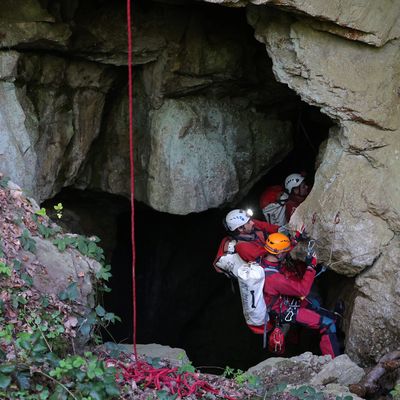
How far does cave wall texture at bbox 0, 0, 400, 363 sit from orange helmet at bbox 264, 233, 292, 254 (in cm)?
26

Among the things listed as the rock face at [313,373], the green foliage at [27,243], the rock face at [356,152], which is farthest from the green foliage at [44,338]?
the rock face at [356,152]

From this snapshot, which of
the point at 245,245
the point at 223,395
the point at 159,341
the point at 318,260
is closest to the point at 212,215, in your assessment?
the point at 159,341

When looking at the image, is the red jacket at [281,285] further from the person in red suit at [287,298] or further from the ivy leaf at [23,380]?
the ivy leaf at [23,380]

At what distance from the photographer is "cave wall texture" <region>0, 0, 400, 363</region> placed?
6426 millimetres

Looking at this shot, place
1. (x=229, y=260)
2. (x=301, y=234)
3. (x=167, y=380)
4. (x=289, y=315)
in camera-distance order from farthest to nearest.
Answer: (x=229, y=260) < (x=289, y=315) < (x=301, y=234) < (x=167, y=380)

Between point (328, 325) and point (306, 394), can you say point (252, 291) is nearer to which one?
point (328, 325)

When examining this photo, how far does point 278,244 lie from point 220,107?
7.73 ft

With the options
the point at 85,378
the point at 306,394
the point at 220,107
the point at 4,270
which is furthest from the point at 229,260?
the point at 85,378

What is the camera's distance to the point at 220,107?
28.0 feet

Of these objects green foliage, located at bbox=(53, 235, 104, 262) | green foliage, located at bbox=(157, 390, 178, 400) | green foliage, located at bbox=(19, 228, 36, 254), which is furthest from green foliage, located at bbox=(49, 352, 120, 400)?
green foliage, located at bbox=(53, 235, 104, 262)

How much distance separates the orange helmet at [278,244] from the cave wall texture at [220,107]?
0.84 ft

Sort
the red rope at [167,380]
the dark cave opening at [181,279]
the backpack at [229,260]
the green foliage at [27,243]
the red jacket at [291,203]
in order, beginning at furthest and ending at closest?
the dark cave opening at [181,279] → the red jacket at [291,203] → the backpack at [229,260] → the green foliage at [27,243] → the red rope at [167,380]

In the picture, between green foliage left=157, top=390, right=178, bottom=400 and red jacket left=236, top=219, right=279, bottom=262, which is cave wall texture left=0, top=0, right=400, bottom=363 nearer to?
A: red jacket left=236, top=219, right=279, bottom=262

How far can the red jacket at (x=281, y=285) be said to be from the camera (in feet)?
22.4
